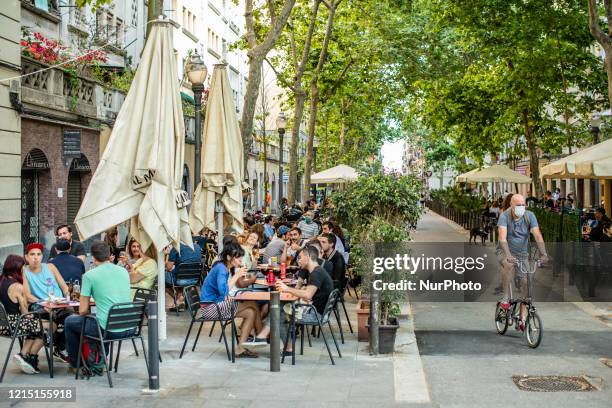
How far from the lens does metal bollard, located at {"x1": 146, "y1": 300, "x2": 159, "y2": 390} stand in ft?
28.4

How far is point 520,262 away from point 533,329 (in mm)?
1017

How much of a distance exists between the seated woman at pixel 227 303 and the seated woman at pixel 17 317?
6.86 ft

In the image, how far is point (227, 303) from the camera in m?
10.8

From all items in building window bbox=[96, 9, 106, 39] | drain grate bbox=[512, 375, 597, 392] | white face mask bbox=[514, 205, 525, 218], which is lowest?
drain grate bbox=[512, 375, 597, 392]

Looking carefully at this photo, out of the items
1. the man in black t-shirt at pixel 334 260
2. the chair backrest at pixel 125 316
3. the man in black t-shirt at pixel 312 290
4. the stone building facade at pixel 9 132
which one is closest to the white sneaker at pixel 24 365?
the chair backrest at pixel 125 316

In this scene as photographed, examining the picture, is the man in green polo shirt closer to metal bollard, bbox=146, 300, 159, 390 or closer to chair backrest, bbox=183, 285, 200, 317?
metal bollard, bbox=146, 300, 159, 390

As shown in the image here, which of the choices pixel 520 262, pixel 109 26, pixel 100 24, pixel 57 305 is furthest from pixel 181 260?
pixel 109 26

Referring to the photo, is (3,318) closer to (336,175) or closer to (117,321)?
(117,321)

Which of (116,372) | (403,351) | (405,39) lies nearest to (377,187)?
(403,351)

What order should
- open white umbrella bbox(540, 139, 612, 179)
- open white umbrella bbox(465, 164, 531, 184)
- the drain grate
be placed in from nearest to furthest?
the drain grate → open white umbrella bbox(540, 139, 612, 179) → open white umbrella bbox(465, 164, 531, 184)

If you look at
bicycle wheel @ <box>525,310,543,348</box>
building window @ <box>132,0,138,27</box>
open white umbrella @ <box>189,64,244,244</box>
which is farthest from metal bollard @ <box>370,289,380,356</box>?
building window @ <box>132,0,138,27</box>

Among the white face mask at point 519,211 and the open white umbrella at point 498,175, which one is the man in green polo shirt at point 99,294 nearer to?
the white face mask at point 519,211

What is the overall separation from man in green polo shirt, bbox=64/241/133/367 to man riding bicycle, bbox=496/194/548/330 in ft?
18.1

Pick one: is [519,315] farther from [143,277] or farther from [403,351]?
[143,277]
